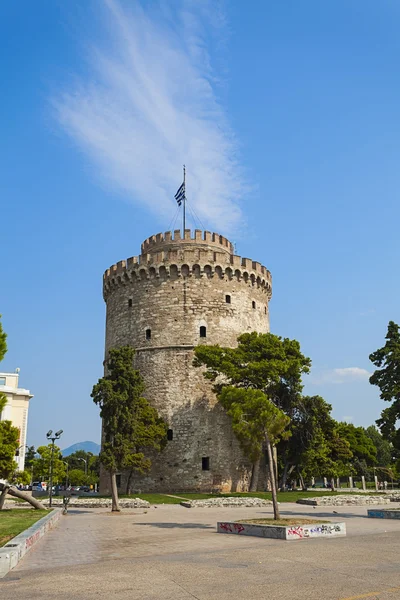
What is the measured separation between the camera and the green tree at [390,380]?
69.1 feet

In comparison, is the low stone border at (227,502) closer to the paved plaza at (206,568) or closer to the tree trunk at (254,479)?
the tree trunk at (254,479)

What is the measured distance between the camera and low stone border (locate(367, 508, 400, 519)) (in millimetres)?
18094

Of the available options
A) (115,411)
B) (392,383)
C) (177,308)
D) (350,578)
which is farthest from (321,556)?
(177,308)

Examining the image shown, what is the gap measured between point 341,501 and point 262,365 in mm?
8800

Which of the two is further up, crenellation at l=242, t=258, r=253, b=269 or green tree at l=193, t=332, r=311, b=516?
crenellation at l=242, t=258, r=253, b=269

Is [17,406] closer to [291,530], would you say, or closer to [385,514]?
[385,514]

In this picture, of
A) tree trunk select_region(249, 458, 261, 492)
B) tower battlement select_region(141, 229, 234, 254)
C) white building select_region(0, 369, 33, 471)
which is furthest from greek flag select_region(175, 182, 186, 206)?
white building select_region(0, 369, 33, 471)

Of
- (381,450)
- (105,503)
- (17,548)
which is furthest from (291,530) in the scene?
(381,450)

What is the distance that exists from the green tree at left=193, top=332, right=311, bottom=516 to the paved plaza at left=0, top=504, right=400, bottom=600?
714 inches

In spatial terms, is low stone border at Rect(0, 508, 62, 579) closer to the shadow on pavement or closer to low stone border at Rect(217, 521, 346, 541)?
the shadow on pavement

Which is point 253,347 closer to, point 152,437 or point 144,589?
point 152,437

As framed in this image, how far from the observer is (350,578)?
7.70 m

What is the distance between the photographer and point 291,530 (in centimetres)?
1280

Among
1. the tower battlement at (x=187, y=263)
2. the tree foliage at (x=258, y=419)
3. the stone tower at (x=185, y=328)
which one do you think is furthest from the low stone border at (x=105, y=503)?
the tower battlement at (x=187, y=263)
